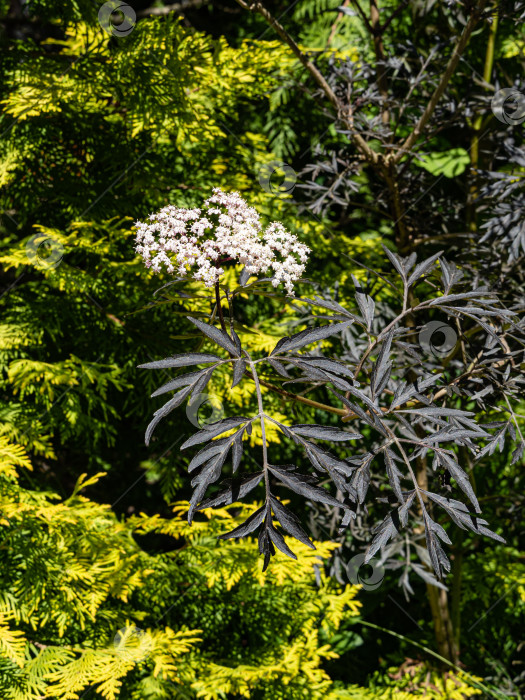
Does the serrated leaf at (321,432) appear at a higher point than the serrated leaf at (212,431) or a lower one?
lower

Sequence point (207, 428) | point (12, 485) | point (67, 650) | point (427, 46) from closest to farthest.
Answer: point (207, 428) → point (67, 650) → point (12, 485) → point (427, 46)

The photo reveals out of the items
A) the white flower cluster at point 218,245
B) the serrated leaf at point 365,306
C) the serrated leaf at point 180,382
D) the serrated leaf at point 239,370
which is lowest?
the serrated leaf at point 365,306

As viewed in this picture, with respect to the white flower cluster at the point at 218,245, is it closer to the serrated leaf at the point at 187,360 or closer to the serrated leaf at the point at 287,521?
the serrated leaf at the point at 187,360

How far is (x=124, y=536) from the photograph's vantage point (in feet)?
4.87

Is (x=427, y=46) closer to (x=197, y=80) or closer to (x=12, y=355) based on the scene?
(x=197, y=80)

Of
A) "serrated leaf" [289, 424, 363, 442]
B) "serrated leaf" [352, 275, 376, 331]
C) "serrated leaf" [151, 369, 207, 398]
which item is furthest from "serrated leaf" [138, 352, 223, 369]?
"serrated leaf" [352, 275, 376, 331]

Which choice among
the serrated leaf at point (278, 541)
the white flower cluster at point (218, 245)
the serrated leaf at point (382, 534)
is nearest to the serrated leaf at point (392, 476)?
the serrated leaf at point (382, 534)

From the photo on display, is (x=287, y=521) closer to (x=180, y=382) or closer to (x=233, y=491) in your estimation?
(x=233, y=491)

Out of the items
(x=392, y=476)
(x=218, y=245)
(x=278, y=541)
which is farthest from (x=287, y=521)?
(x=218, y=245)

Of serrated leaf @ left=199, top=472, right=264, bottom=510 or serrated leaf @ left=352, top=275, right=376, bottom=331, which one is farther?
serrated leaf @ left=352, top=275, right=376, bottom=331

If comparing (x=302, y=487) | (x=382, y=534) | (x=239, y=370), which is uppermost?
(x=239, y=370)

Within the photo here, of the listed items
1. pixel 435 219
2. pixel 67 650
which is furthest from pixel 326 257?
pixel 67 650

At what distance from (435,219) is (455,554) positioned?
3.29ft

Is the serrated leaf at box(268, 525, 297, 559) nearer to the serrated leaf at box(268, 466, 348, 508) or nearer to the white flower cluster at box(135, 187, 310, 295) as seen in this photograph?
the serrated leaf at box(268, 466, 348, 508)
